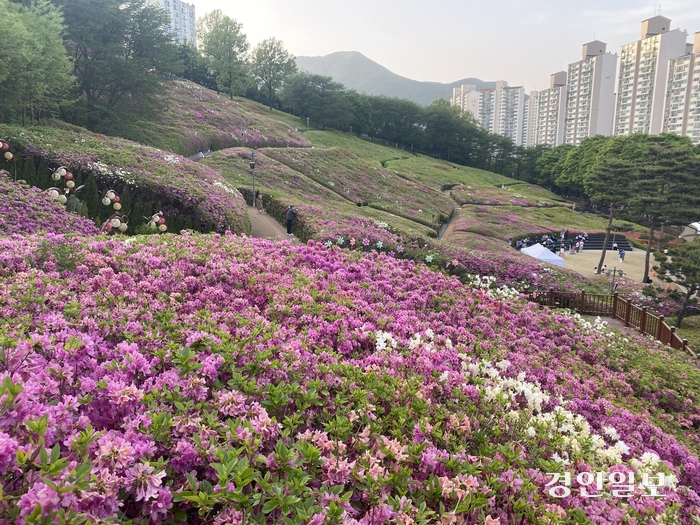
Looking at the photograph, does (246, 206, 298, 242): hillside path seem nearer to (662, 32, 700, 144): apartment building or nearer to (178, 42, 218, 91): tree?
(178, 42, 218, 91): tree

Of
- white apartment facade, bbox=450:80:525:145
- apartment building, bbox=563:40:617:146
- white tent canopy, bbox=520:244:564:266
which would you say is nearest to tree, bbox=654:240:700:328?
white tent canopy, bbox=520:244:564:266

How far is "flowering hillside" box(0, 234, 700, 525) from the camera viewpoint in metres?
2.26

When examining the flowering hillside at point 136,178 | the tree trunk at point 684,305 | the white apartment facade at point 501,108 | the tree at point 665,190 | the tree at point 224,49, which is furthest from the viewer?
the white apartment facade at point 501,108

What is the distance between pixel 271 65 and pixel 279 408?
87.2m

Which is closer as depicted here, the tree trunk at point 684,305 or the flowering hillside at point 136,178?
the flowering hillside at point 136,178

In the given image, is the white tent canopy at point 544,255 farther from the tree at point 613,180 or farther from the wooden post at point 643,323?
the wooden post at point 643,323

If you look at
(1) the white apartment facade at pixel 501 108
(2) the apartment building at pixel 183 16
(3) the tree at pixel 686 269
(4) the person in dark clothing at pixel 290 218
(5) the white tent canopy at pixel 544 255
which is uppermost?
(2) the apartment building at pixel 183 16

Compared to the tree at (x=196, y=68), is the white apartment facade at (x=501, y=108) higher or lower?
higher

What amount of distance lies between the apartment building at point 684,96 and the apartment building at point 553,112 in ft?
96.8

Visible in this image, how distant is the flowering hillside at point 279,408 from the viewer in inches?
88.8

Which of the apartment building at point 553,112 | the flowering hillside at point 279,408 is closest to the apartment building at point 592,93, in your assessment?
the apartment building at point 553,112

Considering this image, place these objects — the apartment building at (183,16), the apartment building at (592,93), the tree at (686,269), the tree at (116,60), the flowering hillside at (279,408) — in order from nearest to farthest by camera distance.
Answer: the flowering hillside at (279,408) < the tree at (686,269) < the tree at (116,60) < the apartment building at (592,93) < the apartment building at (183,16)

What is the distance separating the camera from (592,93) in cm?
11388

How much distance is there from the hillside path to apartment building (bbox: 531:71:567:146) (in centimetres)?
11539
